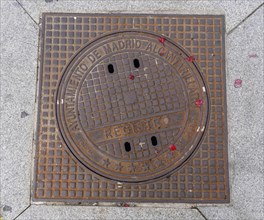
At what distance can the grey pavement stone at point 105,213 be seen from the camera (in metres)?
2.58

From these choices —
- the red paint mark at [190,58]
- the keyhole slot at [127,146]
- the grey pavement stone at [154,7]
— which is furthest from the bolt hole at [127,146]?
the grey pavement stone at [154,7]

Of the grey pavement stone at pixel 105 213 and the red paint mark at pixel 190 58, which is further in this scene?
the red paint mark at pixel 190 58

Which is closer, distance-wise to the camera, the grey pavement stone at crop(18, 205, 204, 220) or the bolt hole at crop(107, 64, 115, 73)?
the grey pavement stone at crop(18, 205, 204, 220)

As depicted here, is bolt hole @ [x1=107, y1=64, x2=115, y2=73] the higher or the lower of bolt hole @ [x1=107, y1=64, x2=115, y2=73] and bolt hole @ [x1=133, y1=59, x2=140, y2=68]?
the lower

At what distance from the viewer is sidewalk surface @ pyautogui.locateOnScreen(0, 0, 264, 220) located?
259cm

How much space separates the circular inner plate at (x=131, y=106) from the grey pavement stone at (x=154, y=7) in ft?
0.87

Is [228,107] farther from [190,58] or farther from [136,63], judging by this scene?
[136,63]

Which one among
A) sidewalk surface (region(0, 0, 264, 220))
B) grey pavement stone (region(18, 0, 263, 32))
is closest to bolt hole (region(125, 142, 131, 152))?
sidewalk surface (region(0, 0, 264, 220))

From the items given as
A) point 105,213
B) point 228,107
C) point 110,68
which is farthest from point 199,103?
point 105,213

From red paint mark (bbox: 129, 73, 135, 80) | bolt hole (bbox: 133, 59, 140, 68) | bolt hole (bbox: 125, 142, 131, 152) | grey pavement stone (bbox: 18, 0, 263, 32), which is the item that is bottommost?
bolt hole (bbox: 125, 142, 131, 152)

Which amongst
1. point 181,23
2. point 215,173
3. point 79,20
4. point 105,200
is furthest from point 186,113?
point 79,20

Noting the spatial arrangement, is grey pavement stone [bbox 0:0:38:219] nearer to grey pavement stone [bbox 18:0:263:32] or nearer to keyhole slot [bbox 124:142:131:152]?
grey pavement stone [bbox 18:0:263:32]

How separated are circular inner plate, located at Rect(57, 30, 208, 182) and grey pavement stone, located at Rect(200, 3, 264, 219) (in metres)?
0.30

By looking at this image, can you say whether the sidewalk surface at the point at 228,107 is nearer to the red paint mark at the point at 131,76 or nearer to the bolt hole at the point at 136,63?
the bolt hole at the point at 136,63
